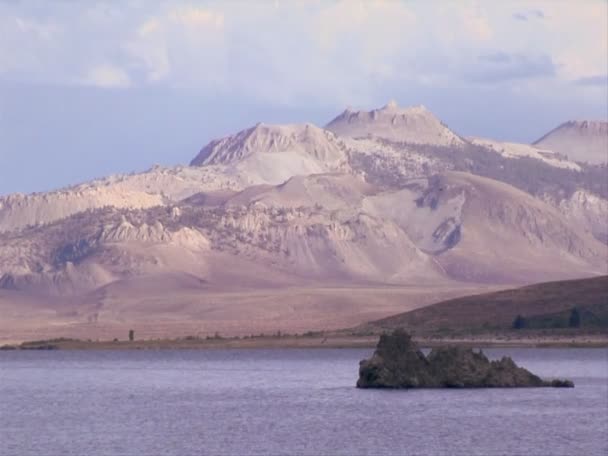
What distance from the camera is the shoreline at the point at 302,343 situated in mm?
144000

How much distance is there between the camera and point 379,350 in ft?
293

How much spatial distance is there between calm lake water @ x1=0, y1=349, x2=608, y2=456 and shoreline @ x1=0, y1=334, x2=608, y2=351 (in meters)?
23.0

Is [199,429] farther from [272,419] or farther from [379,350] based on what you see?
[379,350]

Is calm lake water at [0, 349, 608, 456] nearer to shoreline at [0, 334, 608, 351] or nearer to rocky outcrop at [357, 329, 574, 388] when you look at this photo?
rocky outcrop at [357, 329, 574, 388]

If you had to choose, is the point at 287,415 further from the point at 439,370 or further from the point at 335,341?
the point at 335,341

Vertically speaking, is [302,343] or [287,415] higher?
[302,343]

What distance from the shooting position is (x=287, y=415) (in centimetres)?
7900

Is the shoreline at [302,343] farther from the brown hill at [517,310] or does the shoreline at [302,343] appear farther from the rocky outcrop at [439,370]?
the rocky outcrop at [439,370]

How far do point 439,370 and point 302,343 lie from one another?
73459 mm

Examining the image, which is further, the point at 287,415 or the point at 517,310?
the point at 517,310

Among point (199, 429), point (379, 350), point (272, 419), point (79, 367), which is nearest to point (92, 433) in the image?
point (199, 429)

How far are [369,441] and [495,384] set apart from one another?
25642 millimetres

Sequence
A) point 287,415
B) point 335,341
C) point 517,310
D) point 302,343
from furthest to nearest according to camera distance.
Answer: point 517,310 < point 302,343 < point 335,341 < point 287,415

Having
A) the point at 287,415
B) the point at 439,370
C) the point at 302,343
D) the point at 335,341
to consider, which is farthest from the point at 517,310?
the point at 287,415
